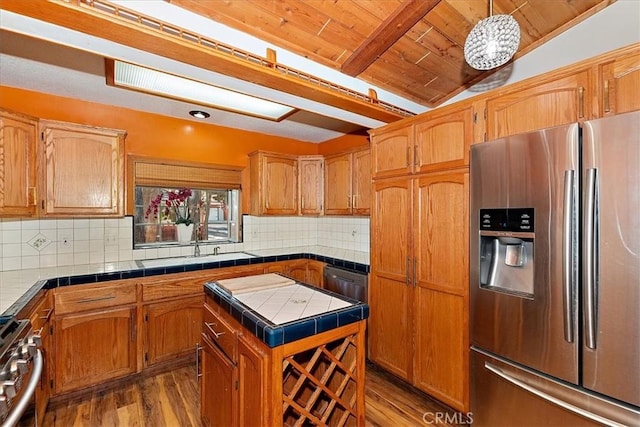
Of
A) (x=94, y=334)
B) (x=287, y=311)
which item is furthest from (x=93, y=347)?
Result: (x=287, y=311)

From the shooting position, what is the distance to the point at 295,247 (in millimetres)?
4008

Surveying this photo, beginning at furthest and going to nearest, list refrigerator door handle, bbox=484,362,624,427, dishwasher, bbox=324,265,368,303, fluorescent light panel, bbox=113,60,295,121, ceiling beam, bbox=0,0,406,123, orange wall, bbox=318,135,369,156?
orange wall, bbox=318,135,369,156 < dishwasher, bbox=324,265,368,303 < fluorescent light panel, bbox=113,60,295,121 < refrigerator door handle, bbox=484,362,624,427 < ceiling beam, bbox=0,0,406,123

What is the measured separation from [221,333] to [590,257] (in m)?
1.85

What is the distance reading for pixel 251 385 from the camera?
1.29 m

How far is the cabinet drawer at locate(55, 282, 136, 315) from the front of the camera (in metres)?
2.12

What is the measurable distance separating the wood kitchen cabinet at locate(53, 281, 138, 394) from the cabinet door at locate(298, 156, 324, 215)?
2075mm

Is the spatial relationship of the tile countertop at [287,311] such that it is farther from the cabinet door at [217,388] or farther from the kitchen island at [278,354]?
the cabinet door at [217,388]

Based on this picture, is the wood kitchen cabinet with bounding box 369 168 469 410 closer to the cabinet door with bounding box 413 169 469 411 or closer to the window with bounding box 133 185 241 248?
the cabinet door with bounding box 413 169 469 411

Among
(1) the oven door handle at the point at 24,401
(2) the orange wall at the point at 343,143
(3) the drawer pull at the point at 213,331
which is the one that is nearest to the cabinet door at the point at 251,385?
(3) the drawer pull at the point at 213,331

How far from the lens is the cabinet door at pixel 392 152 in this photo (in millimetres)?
2311

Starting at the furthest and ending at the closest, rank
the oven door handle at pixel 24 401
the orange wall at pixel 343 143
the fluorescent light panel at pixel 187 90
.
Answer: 1. the orange wall at pixel 343 143
2. the fluorescent light panel at pixel 187 90
3. the oven door handle at pixel 24 401

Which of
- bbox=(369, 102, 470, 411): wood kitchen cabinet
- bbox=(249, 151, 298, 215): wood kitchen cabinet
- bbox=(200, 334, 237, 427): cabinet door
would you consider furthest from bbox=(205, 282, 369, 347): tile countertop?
bbox=(249, 151, 298, 215): wood kitchen cabinet

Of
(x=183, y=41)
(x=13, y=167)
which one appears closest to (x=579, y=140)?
(x=183, y=41)

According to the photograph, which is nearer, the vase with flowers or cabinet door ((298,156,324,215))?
→ the vase with flowers
